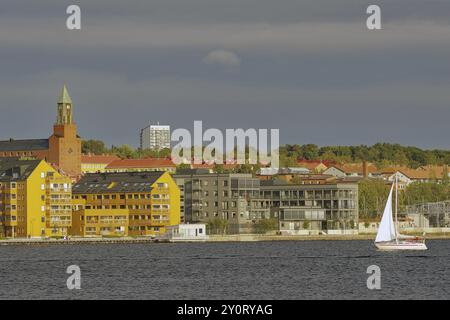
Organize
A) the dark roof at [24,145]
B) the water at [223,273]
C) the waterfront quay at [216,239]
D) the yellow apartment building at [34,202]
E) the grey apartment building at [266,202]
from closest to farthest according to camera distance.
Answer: the water at [223,273], the waterfront quay at [216,239], the yellow apartment building at [34,202], the grey apartment building at [266,202], the dark roof at [24,145]

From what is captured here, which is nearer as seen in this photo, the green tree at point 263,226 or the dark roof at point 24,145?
the green tree at point 263,226

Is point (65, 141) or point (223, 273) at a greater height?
point (65, 141)

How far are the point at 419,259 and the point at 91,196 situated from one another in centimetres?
5549

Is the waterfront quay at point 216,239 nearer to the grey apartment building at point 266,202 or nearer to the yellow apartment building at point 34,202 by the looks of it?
the grey apartment building at point 266,202

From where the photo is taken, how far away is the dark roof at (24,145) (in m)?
182

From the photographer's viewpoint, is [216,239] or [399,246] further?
[216,239]

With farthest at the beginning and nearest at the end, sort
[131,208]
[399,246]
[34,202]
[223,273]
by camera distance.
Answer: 1. [131,208]
2. [34,202]
3. [399,246]
4. [223,273]

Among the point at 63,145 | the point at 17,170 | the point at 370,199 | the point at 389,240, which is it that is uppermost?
the point at 63,145

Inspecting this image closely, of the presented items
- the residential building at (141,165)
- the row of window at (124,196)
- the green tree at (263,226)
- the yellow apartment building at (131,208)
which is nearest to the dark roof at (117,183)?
the yellow apartment building at (131,208)

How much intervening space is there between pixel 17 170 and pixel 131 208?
12.6m

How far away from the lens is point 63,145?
177 m

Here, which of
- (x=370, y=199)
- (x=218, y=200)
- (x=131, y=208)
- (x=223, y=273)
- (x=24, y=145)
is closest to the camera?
(x=223, y=273)

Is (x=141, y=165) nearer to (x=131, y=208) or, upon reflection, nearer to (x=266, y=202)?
(x=266, y=202)

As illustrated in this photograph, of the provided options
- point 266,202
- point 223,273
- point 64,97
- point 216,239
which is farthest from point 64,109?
point 223,273
